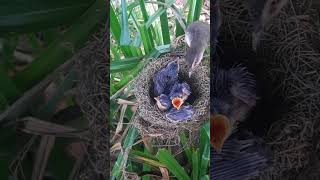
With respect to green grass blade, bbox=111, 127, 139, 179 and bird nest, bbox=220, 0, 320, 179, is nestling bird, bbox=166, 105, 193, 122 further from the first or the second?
bird nest, bbox=220, 0, 320, 179

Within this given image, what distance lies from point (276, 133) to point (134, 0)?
1.45ft

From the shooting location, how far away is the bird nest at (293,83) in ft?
2.58

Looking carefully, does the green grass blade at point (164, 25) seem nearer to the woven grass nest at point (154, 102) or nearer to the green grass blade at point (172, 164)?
the woven grass nest at point (154, 102)

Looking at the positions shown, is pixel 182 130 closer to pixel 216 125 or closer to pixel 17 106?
pixel 216 125

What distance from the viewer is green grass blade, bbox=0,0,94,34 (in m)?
0.77

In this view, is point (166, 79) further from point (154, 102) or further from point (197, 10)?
point (197, 10)

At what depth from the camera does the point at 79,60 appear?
2.68ft

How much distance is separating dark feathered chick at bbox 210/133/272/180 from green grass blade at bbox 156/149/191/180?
11cm

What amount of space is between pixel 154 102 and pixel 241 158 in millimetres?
253

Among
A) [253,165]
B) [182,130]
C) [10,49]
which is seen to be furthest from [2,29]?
[253,165]

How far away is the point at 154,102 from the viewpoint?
3.18 feet

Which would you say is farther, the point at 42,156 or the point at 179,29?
the point at 179,29

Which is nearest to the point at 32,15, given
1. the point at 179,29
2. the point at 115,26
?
the point at 115,26

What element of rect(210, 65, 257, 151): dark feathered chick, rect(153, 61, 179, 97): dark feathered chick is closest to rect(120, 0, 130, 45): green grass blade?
rect(153, 61, 179, 97): dark feathered chick
